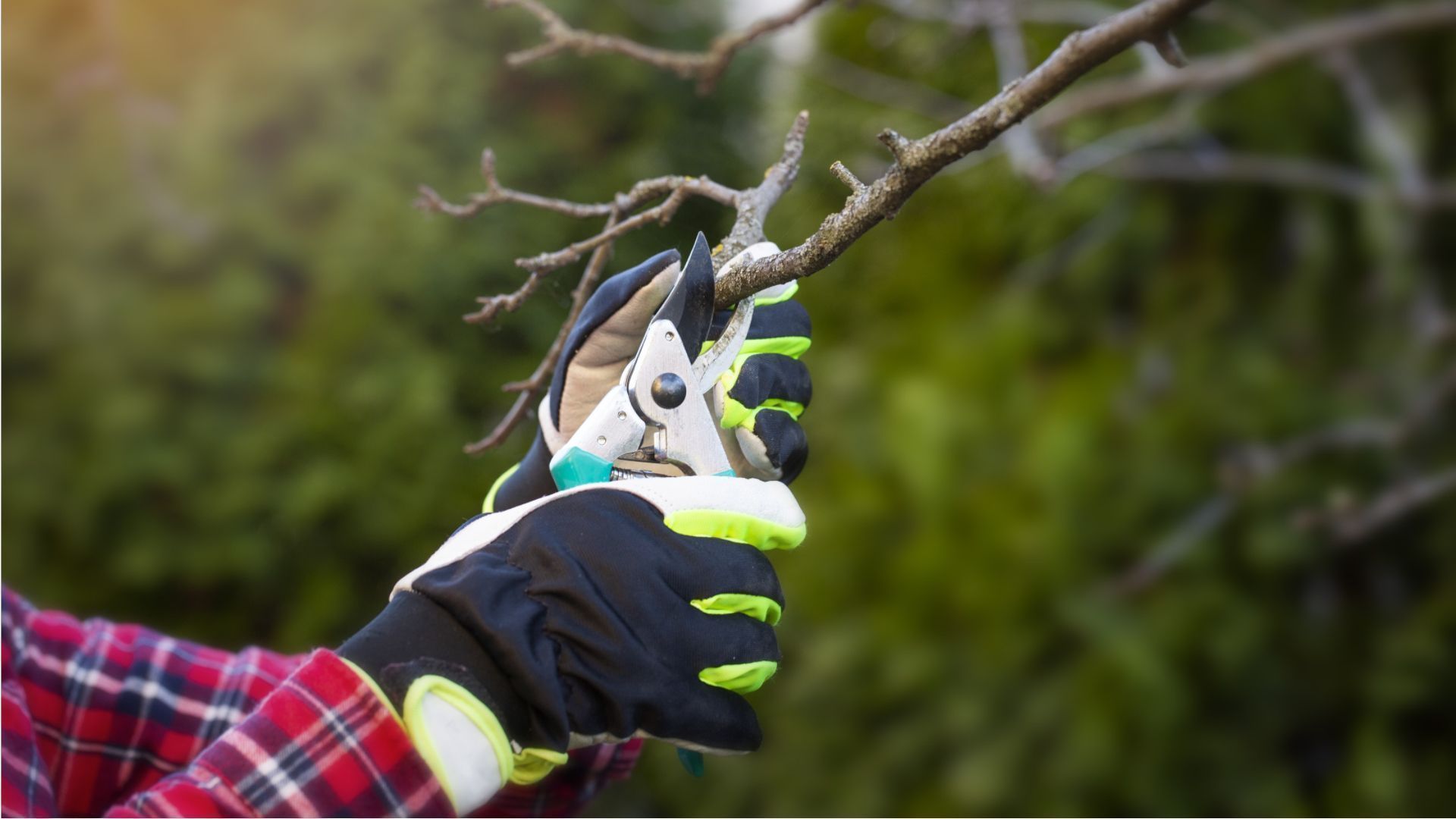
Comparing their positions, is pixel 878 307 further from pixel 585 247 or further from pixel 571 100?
pixel 585 247

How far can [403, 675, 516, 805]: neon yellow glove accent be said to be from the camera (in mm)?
611

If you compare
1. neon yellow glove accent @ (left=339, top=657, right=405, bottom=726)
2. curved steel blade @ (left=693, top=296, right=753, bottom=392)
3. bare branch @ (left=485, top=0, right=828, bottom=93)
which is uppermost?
bare branch @ (left=485, top=0, right=828, bottom=93)

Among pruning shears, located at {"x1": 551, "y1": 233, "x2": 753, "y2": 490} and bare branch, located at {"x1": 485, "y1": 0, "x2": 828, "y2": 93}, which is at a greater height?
bare branch, located at {"x1": 485, "y1": 0, "x2": 828, "y2": 93}

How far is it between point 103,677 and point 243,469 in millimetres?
2081

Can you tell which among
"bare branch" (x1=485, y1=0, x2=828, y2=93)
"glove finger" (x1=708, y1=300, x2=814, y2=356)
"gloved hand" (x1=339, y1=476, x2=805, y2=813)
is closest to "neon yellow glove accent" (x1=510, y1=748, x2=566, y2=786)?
"gloved hand" (x1=339, y1=476, x2=805, y2=813)

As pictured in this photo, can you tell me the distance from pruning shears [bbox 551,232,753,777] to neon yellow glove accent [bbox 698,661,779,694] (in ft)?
0.24

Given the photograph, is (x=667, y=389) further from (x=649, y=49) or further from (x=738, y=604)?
(x=649, y=49)

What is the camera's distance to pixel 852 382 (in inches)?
110

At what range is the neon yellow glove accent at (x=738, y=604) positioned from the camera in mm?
696

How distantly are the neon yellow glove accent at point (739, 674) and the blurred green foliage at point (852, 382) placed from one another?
1.76 m

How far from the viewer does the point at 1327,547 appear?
88.0 inches

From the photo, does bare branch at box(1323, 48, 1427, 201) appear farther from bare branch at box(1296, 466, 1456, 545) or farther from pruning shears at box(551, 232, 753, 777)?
pruning shears at box(551, 232, 753, 777)

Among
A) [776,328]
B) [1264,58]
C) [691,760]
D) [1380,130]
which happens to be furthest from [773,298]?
[1380,130]

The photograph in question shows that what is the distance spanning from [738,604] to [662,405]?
15cm
